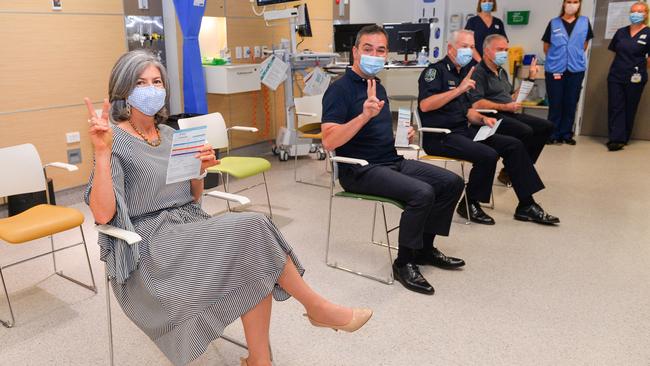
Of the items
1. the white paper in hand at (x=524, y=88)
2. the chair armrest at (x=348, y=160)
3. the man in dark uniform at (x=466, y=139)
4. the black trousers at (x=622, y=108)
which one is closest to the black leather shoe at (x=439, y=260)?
the chair armrest at (x=348, y=160)

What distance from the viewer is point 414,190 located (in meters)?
2.71

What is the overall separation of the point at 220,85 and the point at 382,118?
100 inches

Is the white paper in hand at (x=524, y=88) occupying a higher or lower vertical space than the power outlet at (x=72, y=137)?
higher

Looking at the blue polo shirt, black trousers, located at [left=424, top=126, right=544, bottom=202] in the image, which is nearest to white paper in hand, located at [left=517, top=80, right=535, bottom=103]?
black trousers, located at [left=424, top=126, right=544, bottom=202]

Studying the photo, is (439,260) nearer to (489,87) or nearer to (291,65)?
(489,87)

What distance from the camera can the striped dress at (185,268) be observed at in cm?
179

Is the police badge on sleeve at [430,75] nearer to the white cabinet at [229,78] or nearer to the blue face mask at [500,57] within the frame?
the blue face mask at [500,57]

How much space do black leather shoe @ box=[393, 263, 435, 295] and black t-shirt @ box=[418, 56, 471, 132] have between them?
50.5 inches

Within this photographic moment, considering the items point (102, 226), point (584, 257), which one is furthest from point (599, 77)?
point (102, 226)

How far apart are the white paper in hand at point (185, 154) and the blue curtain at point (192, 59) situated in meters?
2.96

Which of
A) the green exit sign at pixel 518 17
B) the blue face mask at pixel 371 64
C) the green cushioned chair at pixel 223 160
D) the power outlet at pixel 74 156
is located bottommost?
the power outlet at pixel 74 156

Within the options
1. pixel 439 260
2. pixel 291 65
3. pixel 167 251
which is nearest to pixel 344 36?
pixel 291 65

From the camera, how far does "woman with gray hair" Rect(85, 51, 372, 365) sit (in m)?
1.79

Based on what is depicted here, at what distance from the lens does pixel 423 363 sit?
7.13 ft
